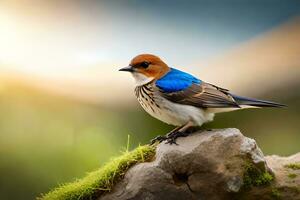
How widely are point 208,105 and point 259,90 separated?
3.69 metres

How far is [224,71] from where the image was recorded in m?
9.90

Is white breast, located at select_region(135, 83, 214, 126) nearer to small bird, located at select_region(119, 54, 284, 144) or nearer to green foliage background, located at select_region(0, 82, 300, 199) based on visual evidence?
small bird, located at select_region(119, 54, 284, 144)

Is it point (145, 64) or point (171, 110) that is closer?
point (171, 110)

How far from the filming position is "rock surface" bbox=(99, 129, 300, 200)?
5.45 m

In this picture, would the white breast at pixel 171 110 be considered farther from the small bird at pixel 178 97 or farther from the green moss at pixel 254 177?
the green moss at pixel 254 177

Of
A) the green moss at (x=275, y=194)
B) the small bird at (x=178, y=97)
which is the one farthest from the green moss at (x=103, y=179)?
the green moss at (x=275, y=194)

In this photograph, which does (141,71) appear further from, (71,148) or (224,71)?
(224,71)

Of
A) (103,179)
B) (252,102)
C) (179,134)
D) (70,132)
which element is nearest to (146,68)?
(179,134)

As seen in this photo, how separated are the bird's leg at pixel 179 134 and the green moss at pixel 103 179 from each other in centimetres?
17

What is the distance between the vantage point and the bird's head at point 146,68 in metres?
6.10

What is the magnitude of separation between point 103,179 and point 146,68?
1.08 m

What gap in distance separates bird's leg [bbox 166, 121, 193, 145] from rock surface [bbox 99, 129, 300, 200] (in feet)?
0.40

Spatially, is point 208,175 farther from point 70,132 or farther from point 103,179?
point 70,132

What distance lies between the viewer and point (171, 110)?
19.7 feet
